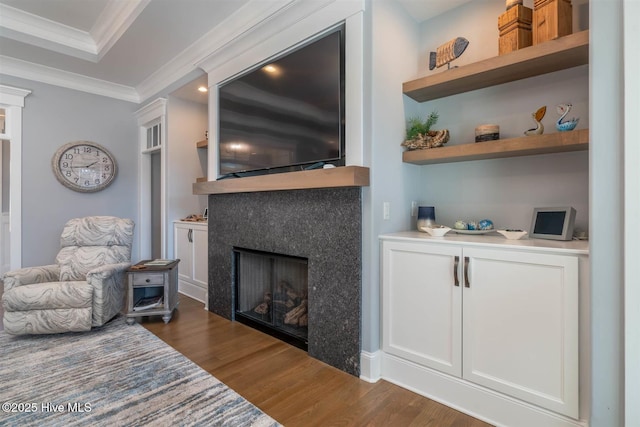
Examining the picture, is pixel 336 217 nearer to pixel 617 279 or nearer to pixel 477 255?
pixel 477 255

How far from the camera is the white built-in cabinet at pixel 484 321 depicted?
1450 mm

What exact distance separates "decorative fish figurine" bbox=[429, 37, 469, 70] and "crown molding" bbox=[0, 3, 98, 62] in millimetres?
3798

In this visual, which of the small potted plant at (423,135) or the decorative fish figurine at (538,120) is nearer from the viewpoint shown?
the decorative fish figurine at (538,120)

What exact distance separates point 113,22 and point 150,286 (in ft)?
8.74

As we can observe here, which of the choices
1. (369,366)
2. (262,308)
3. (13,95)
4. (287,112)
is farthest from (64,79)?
(369,366)

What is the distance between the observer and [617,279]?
48.7 inches

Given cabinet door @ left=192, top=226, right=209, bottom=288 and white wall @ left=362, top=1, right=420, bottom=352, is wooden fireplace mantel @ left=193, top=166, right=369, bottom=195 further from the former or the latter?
cabinet door @ left=192, top=226, right=209, bottom=288

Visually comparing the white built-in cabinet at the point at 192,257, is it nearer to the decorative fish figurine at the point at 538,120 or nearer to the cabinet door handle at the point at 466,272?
the cabinet door handle at the point at 466,272

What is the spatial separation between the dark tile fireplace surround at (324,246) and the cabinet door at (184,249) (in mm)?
1326

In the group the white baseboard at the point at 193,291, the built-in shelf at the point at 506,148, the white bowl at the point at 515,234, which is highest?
the built-in shelf at the point at 506,148

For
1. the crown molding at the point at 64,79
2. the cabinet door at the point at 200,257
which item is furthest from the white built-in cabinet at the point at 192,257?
the crown molding at the point at 64,79

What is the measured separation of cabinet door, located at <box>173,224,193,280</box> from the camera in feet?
→ 12.6

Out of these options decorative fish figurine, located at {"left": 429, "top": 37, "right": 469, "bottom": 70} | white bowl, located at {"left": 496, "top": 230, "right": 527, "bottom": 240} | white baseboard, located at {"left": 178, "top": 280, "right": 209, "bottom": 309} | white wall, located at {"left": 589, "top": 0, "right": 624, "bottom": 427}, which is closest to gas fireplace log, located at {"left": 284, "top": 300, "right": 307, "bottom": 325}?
white baseboard, located at {"left": 178, "top": 280, "right": 209, "bottom": 309}

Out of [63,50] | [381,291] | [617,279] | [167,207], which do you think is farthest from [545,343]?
[63,50]
